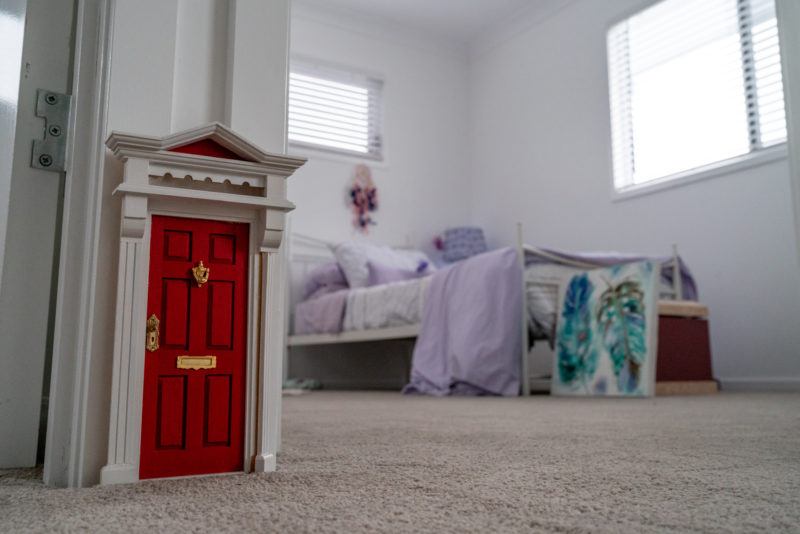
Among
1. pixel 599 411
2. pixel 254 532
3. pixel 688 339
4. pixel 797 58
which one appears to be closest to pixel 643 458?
pixel 254 532

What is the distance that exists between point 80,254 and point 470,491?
0.54 m

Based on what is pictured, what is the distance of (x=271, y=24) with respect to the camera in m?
0.97

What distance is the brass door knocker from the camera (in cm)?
82

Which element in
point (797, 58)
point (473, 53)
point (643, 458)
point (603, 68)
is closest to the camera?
point (643, 458)

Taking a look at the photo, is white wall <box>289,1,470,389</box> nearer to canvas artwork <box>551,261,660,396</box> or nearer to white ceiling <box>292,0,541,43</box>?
white ceiling <box>292,0,541,43</box>

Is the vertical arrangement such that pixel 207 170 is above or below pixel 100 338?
above

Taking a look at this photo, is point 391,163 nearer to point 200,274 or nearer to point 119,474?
point 200,274

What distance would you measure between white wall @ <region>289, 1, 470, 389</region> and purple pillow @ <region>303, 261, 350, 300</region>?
42cm

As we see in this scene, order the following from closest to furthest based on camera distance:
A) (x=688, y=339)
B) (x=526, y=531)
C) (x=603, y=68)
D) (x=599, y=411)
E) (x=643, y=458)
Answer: (x=526, y=531), (x=643, y=458), (x=599, y=411), (x=688, y=339), (x=603, y=68)

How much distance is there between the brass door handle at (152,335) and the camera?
0.79 m

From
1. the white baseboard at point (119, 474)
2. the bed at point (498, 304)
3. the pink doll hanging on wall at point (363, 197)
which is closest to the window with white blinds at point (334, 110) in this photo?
the pink doll hanging on wall at point (363, 197)

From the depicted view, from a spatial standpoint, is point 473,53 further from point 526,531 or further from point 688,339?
point 526,531

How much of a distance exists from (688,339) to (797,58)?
206 centimetres

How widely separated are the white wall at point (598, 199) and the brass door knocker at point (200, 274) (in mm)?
3305
